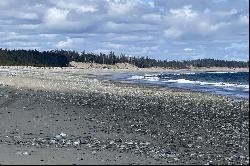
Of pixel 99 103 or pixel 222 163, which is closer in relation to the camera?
pixel 222 163

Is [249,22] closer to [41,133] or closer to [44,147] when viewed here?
[44,147]

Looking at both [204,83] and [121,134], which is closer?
[121,134]

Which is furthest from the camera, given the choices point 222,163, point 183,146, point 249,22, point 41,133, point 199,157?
point 41,133

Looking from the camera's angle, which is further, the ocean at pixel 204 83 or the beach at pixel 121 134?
the ocean at pixel 204 83

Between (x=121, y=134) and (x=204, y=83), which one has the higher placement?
(x=121, y=134)

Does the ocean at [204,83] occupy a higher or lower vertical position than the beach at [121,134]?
lower

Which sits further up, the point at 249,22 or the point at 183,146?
the point at 249,22

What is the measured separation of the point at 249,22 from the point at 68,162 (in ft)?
19.8

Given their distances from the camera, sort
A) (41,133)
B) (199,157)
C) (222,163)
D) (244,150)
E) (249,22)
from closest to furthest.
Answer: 1. (249,22)
2. (222,163)
3. (199,157)
4. (244,150)
5. (41,133)

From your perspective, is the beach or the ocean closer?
the beach

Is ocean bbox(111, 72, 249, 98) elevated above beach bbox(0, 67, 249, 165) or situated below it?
below

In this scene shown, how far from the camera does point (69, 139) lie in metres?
14.8

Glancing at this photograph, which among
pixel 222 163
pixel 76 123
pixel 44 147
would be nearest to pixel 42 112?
pixel 76 123

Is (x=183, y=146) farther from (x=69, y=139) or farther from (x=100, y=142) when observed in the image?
(x=69, y=139)
